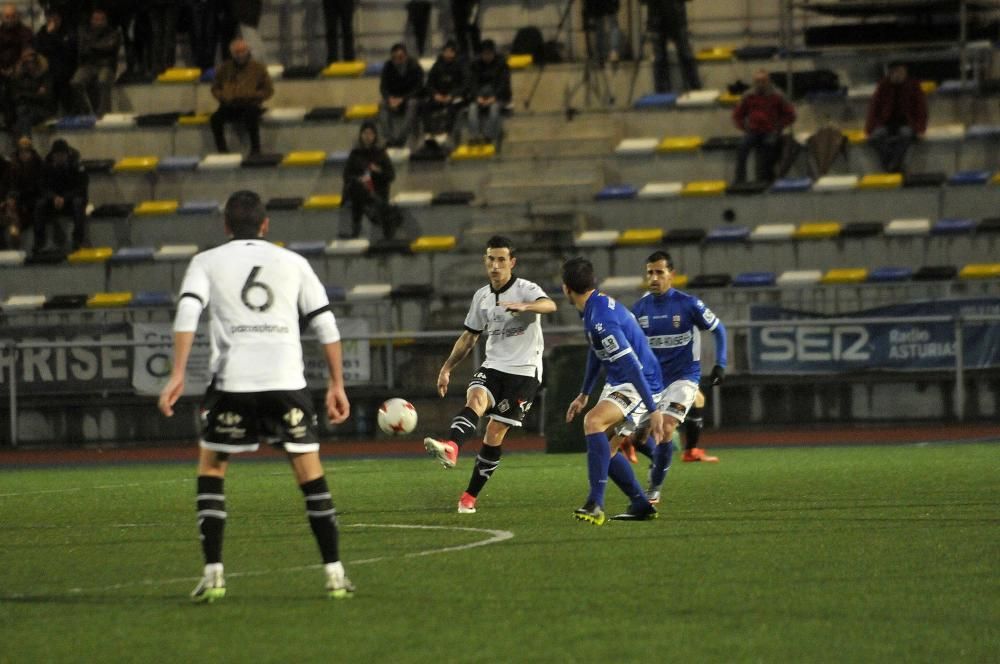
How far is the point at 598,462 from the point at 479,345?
40.7ft

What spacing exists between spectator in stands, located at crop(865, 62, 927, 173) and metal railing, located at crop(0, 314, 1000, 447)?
428cm

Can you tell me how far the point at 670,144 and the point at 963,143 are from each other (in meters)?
4.51

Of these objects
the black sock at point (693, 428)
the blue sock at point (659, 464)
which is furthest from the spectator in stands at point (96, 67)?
the blue sock at point (659, 464)

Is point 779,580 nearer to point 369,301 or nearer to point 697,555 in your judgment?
point 697,555

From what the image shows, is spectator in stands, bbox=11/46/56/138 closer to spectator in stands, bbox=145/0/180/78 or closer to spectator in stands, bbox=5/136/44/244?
spectator in stands, bbox=5/136/44/244

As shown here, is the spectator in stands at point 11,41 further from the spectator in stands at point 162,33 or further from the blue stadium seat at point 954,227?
the blue stadium seat at point 954,227

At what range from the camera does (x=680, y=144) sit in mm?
29078

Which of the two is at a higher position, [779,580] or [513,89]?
[513,89]

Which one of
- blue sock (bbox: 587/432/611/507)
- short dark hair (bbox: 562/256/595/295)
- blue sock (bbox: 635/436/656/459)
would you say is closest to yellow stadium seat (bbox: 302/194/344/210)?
blue sock (bbox: 635/436/656/459)

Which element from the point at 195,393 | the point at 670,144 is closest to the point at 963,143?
the point at 670,144

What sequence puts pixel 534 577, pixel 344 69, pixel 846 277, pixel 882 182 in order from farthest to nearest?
pixel 344 69, pixel 882 182, pixel 846 277, pixel 534 577

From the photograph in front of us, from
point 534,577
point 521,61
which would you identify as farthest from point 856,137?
point 534,577

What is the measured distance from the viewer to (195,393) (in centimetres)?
2567

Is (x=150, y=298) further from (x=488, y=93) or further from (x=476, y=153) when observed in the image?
(x=488, y=93)
